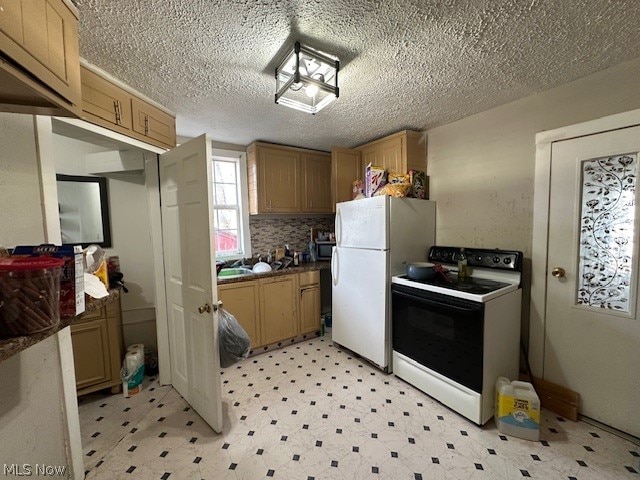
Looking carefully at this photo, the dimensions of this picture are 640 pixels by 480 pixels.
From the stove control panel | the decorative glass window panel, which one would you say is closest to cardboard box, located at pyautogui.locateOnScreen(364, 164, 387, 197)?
the stove control panel

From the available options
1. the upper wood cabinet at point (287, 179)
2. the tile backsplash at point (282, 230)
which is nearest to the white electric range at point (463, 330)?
the upper wood cabinet at point (287, 179)

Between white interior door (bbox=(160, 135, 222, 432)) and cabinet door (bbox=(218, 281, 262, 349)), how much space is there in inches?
20.1

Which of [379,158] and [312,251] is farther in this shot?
[312,251]

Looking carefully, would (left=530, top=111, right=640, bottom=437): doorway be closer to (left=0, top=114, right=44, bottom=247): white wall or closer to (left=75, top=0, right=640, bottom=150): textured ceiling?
(left=75, top=0, right=640, bottom=150): textured ceiling

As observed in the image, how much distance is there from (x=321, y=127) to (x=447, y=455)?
106 inches

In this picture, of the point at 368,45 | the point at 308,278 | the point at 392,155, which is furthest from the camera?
the point at 308,278

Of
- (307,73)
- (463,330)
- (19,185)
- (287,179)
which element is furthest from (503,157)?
(19,185)

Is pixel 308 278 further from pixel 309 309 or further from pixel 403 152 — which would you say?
pixel 403 152

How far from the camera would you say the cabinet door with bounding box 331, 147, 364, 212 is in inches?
120

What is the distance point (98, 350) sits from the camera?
199 cm

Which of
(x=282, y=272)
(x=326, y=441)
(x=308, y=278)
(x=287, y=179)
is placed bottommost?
(x=326, y=441)

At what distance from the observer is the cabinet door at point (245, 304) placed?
8.20 ft

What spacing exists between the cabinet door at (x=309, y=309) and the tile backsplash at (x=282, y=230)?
2.44ft

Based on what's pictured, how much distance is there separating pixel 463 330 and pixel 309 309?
1694 mm
